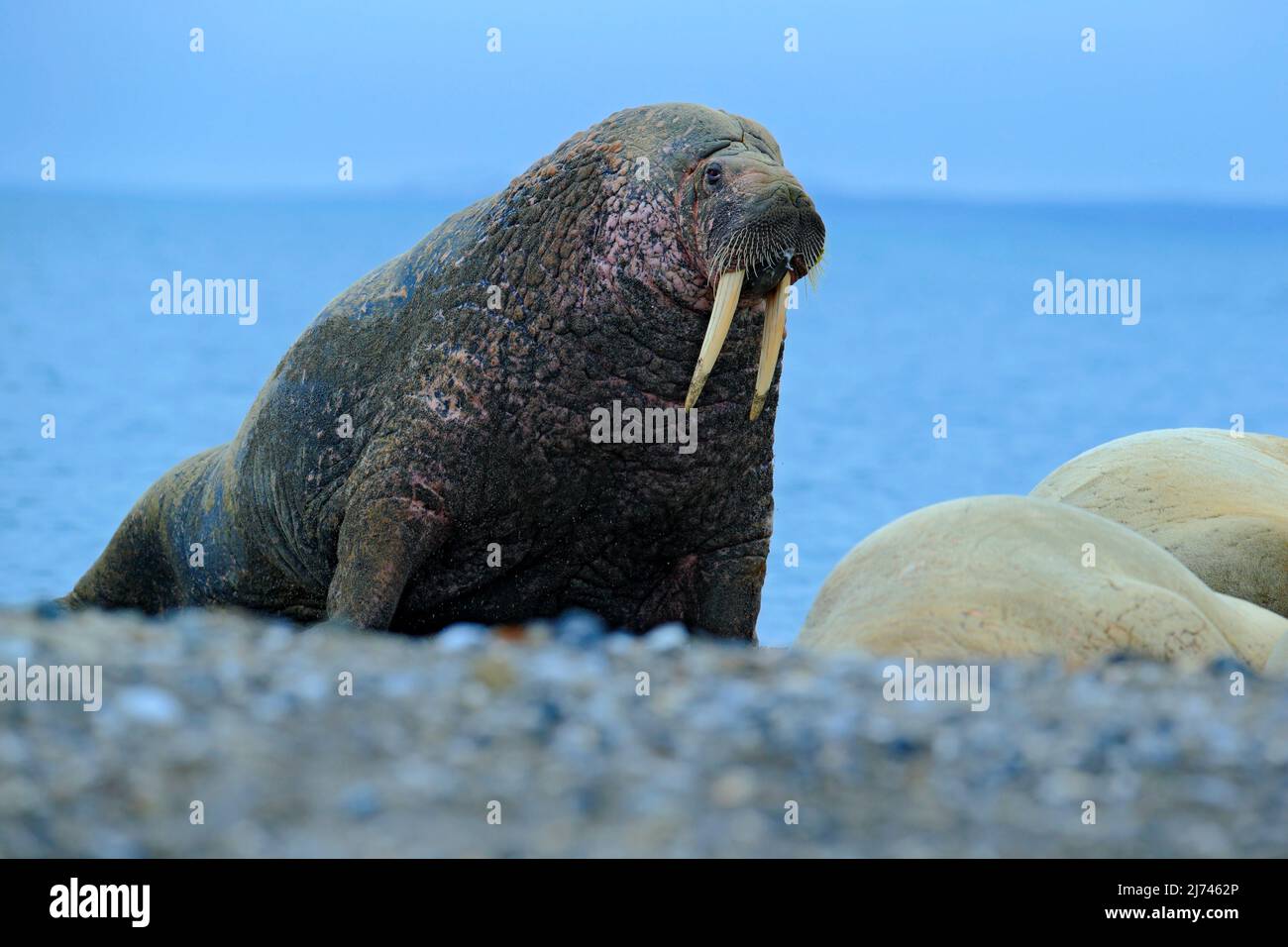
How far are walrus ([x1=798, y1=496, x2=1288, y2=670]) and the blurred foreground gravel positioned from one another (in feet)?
3.27

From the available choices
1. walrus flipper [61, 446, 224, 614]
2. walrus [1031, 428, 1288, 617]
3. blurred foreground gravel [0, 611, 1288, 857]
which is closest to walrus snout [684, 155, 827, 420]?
blurred foreground gravel [0, 611, 1288, 857]

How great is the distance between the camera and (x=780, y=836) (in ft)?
12.0

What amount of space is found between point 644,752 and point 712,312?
2.75 metres

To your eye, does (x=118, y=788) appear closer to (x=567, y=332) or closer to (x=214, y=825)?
(x=214, y=825)

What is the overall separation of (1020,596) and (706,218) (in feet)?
5.46

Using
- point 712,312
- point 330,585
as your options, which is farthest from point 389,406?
point 712,312

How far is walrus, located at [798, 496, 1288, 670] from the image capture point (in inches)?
234

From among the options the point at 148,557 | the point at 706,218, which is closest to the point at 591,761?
the point at 706,218

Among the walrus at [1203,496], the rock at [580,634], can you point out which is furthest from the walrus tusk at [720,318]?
the walrus at [1203,496]

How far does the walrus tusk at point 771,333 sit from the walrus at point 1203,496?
2.46m

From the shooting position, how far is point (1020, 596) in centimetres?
612

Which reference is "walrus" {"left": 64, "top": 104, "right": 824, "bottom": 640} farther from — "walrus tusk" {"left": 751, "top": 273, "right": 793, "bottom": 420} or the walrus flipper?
the walrus flipper

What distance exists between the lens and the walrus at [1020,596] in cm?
595

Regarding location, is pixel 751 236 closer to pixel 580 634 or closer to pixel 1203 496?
pixel 580 634
